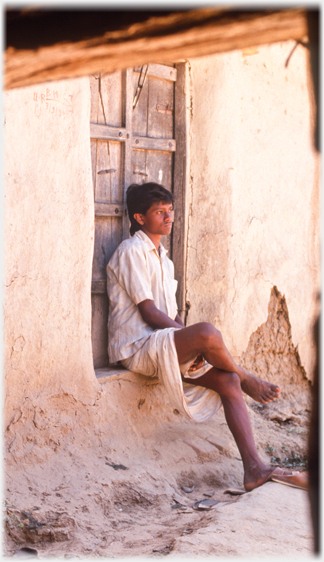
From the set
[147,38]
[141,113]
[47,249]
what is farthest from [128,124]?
[147,38]

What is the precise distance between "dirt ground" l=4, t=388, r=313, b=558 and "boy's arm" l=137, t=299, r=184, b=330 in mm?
763

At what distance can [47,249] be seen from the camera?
3188 millimetres

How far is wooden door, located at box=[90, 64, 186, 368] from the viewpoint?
392 centimetres

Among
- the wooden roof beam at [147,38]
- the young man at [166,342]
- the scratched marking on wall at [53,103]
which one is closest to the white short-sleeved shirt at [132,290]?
the young man at [166,342]

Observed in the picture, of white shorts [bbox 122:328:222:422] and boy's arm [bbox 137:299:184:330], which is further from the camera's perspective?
boy's arm [bbox 137:299:184:330]

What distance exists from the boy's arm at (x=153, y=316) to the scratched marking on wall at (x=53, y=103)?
4.07 ft

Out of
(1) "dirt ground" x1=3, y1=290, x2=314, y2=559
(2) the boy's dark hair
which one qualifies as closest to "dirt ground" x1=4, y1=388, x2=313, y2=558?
(1) "dirt ground" x1=3, y1=290, x2=314, y2=559

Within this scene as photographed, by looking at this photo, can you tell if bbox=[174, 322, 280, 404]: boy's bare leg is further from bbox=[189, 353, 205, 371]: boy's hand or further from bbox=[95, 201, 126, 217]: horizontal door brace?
bbox=[95, 201, 126, 217]: horizontal door brace

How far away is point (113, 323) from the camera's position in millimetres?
3832

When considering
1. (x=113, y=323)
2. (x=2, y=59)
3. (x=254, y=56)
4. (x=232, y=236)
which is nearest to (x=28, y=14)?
(x=2, y=59)

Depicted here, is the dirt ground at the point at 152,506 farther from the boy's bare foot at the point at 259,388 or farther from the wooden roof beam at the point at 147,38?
the wooden roof beam at the point at 147,38

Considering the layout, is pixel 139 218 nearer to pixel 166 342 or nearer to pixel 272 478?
pixel 166 342

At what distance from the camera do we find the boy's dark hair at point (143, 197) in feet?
12.7

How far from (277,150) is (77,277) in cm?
224
